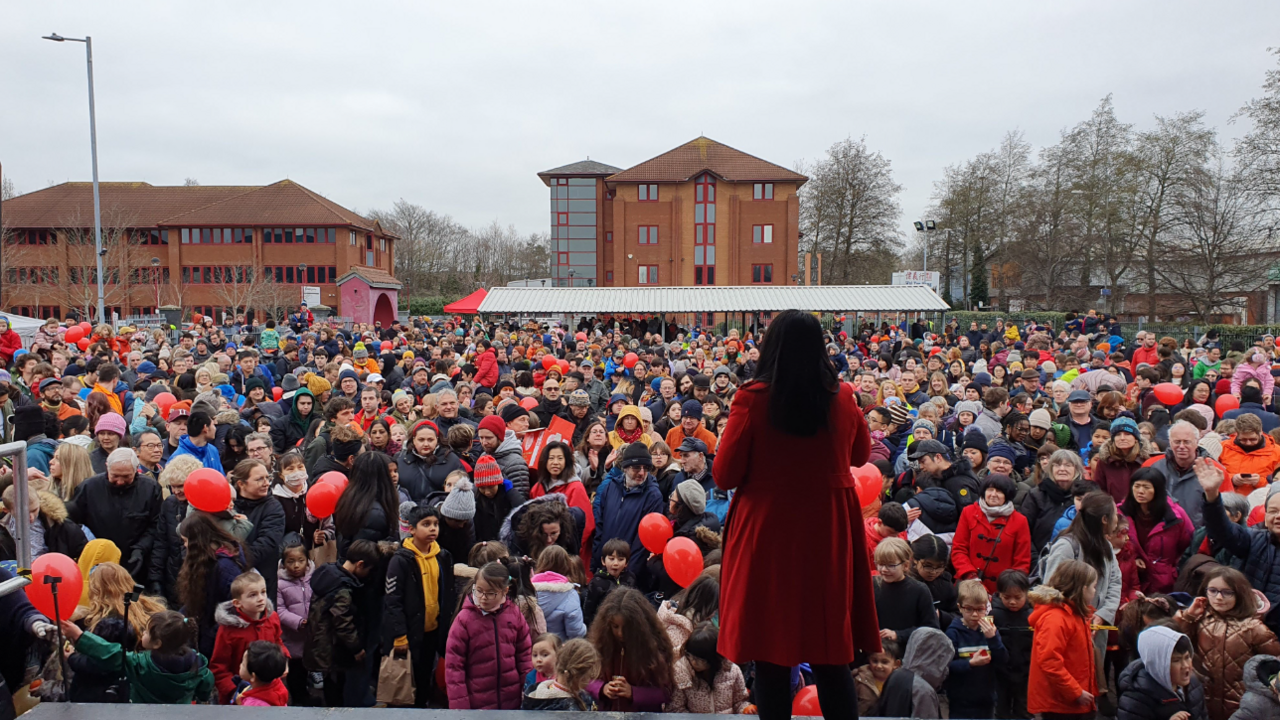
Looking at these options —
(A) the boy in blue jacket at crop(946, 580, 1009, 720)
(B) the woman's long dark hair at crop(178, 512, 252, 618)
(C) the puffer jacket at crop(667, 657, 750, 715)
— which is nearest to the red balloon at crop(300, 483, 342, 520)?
(B) the woman's long dark hair at crop(178, 512, 252, 618)

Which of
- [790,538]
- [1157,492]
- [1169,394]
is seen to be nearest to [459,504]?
[790,538]

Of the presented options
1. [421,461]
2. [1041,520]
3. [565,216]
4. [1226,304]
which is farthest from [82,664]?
[565,216]

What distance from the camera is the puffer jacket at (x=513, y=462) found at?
20.5 feet

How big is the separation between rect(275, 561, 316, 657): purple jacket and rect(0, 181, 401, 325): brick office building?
157ft

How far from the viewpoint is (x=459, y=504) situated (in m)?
5.13

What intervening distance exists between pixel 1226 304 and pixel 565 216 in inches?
1577

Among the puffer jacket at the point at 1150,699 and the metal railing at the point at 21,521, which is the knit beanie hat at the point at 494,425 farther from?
the puffer jacket at the point at 1150,699

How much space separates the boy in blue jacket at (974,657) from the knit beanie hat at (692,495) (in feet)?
5.82

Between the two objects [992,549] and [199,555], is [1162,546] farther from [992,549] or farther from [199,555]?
[199,555]

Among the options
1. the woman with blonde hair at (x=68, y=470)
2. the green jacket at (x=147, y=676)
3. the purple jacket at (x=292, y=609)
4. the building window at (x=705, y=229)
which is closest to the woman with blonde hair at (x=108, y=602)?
the green jacket at (x=147, y=676)

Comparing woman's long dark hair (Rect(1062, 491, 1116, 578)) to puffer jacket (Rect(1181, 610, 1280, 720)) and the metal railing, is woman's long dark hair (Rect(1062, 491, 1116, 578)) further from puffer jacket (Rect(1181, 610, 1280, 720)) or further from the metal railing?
the metal railing

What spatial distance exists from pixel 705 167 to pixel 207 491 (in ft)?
178

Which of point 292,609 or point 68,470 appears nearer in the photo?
point 292,609

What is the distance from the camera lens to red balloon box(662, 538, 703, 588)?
4875 millimetres
